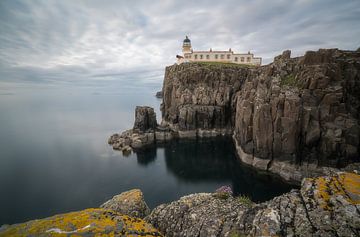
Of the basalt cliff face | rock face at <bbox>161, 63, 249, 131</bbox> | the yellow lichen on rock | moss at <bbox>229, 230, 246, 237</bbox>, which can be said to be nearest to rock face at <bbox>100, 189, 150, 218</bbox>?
moss at <bbox>229, 230, 246, 237</bbox>

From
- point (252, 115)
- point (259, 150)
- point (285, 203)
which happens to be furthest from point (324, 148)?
point (285, 203)

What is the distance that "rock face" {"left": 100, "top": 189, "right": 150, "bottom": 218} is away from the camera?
436 inches

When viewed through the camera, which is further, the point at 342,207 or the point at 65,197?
the point at 65,197

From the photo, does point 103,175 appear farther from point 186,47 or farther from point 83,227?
point 186,47

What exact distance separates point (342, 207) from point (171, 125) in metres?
71.3

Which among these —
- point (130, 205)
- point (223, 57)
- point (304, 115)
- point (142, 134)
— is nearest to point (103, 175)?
point (142, 134)

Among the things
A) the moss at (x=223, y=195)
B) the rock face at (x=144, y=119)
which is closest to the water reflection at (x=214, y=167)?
the rock face at (x=144, y=119)

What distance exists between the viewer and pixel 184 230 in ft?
30.0

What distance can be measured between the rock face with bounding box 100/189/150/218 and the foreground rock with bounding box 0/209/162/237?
8.24 ft

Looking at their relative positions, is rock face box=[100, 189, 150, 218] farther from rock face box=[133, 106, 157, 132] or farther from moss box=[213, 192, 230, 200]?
rock face box=[133, 106, 157, 132]

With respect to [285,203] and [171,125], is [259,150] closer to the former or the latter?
[285,203]

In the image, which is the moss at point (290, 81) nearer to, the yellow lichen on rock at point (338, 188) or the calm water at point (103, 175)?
the calm water at point (103, 175)

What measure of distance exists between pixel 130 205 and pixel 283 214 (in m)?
8.40

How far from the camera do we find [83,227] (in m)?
7.70
